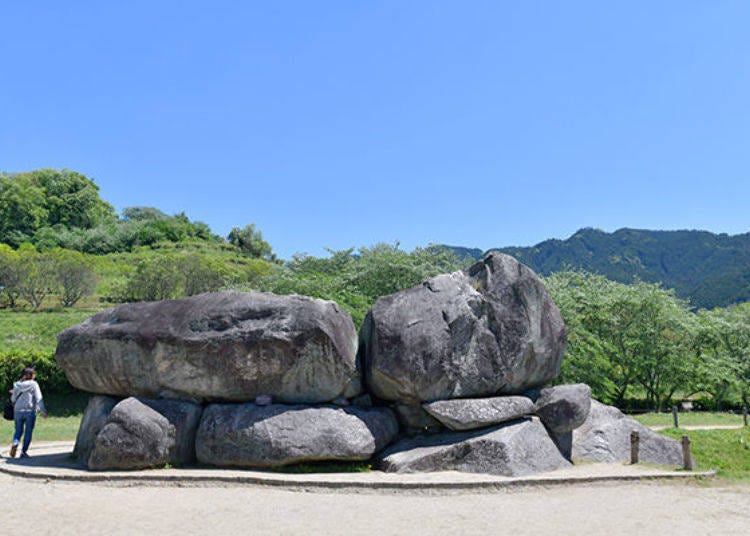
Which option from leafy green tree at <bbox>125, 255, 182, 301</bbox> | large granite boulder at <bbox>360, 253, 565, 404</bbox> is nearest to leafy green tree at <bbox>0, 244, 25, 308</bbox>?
leafy green tree at <bbox>125, 255, 182, 301</bbox>

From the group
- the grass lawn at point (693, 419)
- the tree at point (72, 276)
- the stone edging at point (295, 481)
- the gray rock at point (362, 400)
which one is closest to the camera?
the stone edging at point (295, 481)

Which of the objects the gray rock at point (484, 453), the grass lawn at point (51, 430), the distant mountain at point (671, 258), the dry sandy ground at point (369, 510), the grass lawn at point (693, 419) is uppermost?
the distant mountain at point (671, 258)

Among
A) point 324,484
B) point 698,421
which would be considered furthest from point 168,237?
point 324,484

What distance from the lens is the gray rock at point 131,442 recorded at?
13.0 meters

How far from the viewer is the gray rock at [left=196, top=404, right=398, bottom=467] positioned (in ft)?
43.7

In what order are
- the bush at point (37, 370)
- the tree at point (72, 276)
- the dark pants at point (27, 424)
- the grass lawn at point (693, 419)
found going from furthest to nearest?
1. the tree at point (72, 276)
2. the grass lawn at point (693, 419)
3. the bush at point (37, 370)
4. the dark pants at point (27, 424)

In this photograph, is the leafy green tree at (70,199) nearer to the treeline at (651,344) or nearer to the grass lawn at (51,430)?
the grass lawn at (51,430)

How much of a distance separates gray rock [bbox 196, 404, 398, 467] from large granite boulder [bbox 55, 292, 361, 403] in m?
0.54

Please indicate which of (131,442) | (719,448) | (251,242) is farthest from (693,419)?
(251,242)

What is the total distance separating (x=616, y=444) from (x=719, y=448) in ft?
25.6

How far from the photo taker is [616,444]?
51.6ft

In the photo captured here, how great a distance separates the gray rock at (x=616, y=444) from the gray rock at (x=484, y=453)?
4.72ft

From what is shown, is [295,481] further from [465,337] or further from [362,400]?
[465,337]

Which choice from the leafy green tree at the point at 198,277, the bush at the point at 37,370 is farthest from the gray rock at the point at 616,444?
the leafy green tree at the point at 198,277
